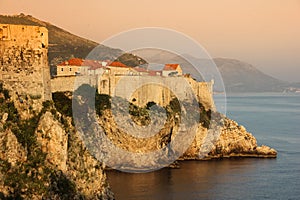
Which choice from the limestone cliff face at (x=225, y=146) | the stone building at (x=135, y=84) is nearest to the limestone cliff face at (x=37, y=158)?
the stone building at (x=135, y=84)

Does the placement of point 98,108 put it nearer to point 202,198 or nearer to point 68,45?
point 202,198

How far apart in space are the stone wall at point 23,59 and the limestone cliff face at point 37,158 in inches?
29.6

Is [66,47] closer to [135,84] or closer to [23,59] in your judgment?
[135,84]

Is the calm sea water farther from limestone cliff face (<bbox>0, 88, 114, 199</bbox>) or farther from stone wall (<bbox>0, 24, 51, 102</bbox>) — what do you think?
stone wall (<bbox>0, 24, 51, 102</bbox>)

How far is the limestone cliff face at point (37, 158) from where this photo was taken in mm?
14469

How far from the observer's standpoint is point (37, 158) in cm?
1547

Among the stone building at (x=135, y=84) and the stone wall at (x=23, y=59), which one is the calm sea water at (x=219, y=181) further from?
the stone wall at (x=23, y=59)

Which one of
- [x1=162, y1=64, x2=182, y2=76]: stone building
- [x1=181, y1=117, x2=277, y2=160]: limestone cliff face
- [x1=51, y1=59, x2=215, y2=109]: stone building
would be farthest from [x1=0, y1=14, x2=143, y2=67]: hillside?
[x1=181, y1=117, x2=277, y2=160]: limestone cliff face

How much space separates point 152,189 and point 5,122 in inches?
664

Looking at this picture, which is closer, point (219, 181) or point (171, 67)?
point (219, 181)

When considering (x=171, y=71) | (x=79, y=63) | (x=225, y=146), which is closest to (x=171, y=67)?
(x=171, y=71)

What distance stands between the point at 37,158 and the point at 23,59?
3429 mm

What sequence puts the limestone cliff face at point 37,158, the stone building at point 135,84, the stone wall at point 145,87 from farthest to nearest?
the stone building at point 135,84 < the stone wall at point 145,87 < the limestone cliff face at point 37,158

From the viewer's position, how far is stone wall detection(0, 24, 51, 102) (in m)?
15.5
